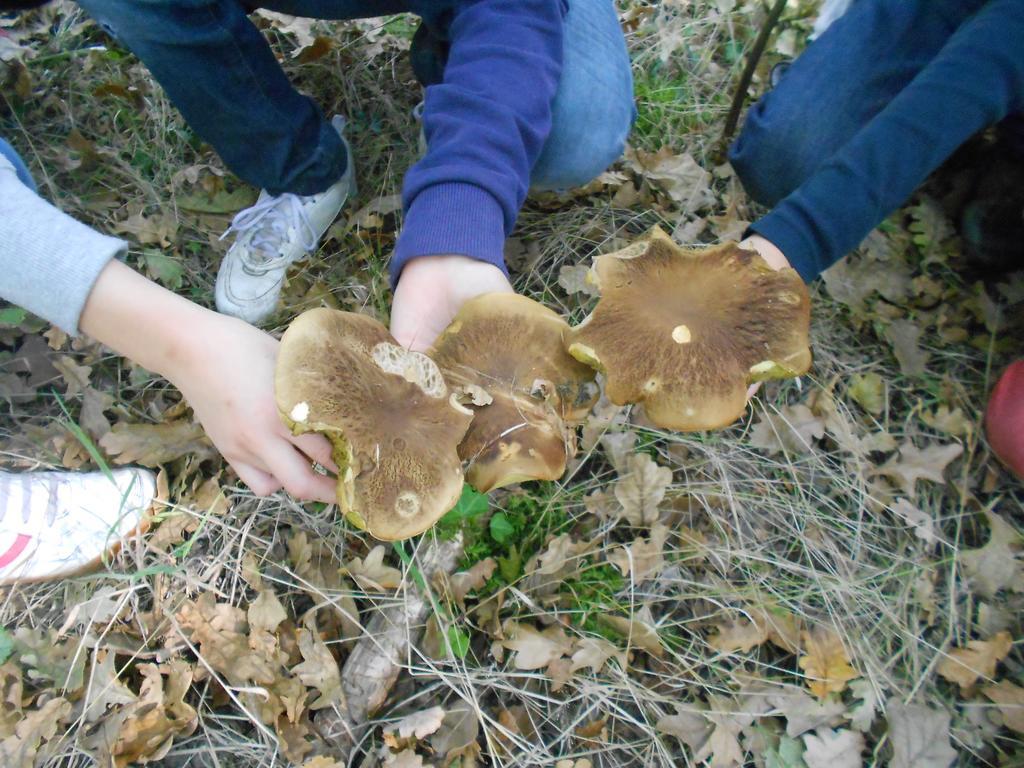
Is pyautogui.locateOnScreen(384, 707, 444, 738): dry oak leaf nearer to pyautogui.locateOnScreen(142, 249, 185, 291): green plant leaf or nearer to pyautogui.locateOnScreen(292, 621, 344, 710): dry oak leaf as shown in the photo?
pyautogui.locateOnScreen(292, 621, 344, 710): dry oak leaf

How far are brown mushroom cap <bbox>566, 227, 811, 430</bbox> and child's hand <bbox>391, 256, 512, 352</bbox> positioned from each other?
1.21 ft

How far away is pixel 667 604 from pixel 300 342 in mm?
1585

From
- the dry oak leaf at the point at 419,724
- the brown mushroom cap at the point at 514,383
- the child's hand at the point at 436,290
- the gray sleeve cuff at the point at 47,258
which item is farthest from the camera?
the dry oak leaf at the point at 419,724

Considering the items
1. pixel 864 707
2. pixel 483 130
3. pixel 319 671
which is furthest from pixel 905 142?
pixel 319 671

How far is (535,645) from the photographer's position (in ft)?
6.96

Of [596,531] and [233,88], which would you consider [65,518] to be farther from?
[596,531]

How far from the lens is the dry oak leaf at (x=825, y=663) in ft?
7.07

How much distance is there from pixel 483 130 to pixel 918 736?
2322mm

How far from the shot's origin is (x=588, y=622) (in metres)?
2.20

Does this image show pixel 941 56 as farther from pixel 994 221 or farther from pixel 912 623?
pixel 912 623

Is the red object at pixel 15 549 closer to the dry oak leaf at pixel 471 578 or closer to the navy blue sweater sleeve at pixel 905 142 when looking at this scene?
the dry oak leaf at pixel 471 578

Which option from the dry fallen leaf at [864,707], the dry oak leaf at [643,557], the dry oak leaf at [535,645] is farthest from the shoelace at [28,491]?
the dry fallen leaf at [864,707]

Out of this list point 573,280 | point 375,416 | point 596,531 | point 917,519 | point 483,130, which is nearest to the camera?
point 375,416

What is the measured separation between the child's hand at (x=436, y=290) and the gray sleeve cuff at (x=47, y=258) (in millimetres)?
757
